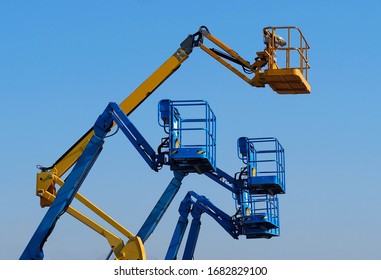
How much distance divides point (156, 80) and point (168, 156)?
120 inches

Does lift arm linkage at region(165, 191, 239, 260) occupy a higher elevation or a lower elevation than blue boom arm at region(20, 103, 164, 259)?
higher

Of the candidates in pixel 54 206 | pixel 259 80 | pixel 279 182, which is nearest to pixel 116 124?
pixel 54 206

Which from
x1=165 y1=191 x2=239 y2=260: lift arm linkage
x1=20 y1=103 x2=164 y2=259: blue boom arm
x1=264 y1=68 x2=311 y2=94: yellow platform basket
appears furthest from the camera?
x1=165 y1=191 x2=239 y2=260: lift arm linkage

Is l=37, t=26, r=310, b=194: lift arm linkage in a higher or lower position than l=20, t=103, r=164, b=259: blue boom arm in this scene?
higher

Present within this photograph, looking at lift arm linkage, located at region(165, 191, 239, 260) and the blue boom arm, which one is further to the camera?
lift arm linkage, located at region(165, 191, 239, 260)

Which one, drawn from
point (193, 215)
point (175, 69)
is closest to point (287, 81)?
point (175, 69)

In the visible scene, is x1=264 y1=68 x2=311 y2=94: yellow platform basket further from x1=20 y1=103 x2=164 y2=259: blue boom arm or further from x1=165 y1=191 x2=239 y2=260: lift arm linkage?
x1=165 y1=191 x2=239 y2=260: lift arm linkage

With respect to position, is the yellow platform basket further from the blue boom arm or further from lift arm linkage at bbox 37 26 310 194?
the blue boom arm

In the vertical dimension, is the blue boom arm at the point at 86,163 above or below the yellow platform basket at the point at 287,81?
below

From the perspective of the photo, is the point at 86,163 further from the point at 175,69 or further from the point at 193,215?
the point at 193,215

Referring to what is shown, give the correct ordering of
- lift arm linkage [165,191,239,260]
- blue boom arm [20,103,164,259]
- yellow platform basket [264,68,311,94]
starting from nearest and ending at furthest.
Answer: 1. blue boom arm [20,103,164,259]
2. yellow platform basket [264,68,311,94]
3. lift arm linkage [165,191,239,260]

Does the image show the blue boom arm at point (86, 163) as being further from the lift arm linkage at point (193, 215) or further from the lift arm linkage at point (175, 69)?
the lift arm linkage at point (193, 215)
